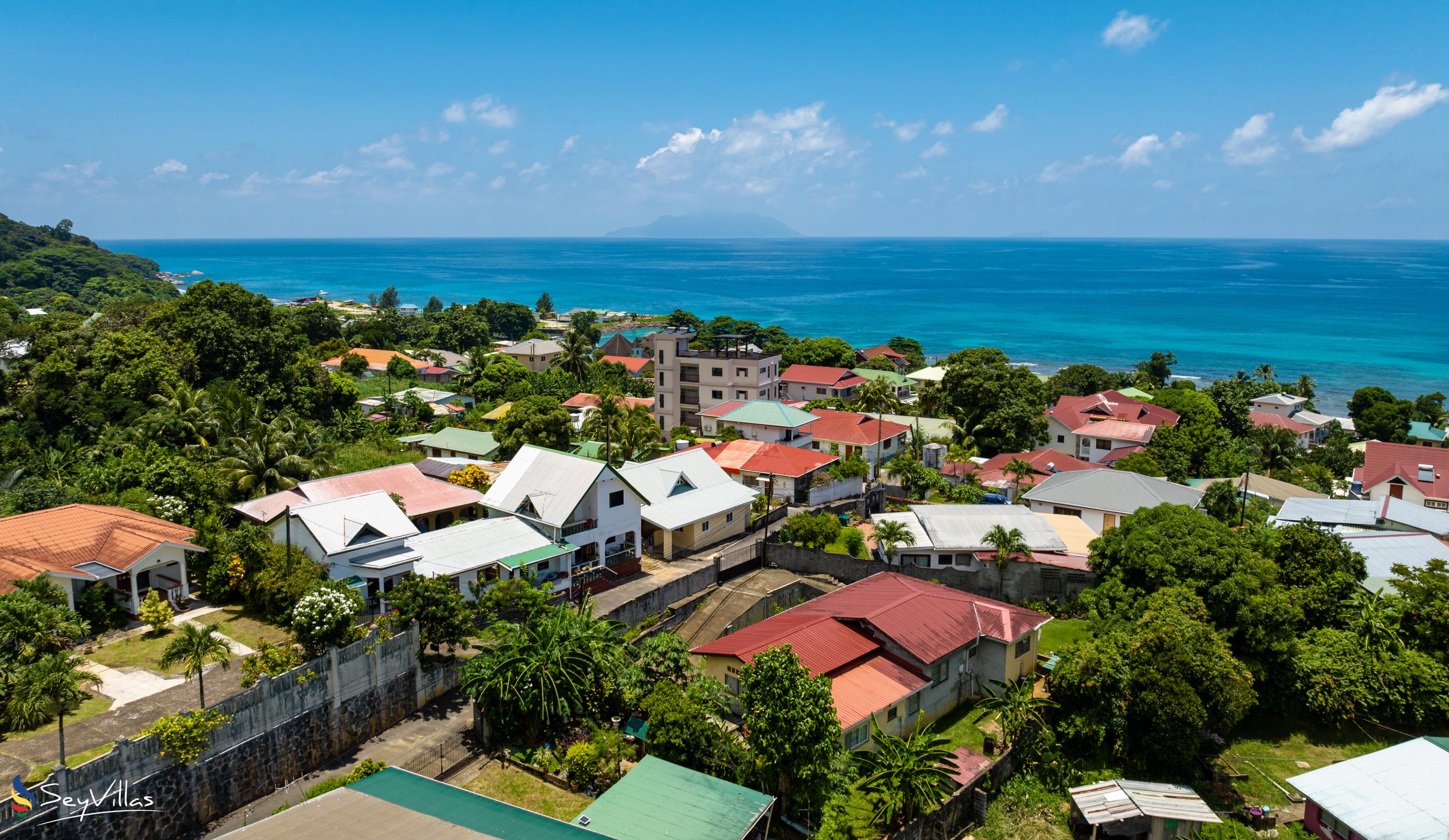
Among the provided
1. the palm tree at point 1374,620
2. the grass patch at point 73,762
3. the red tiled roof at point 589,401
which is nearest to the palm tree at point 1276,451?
the palm tree at point 1374,620

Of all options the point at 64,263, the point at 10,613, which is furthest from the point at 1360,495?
the point at 64,263

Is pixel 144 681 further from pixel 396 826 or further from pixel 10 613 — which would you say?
pixel 396 826

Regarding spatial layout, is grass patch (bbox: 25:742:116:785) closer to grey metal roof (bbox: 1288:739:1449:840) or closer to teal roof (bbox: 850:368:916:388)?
grey metal roof (bbox: 1288:739:1449:840)

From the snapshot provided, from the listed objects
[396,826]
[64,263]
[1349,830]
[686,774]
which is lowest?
[1349,830]

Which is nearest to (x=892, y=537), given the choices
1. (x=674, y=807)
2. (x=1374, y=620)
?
(x=1374, y=620)

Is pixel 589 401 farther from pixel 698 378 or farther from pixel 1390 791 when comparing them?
pixel 1390 791

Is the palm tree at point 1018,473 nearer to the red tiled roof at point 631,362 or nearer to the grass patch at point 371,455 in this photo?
the grass patch at point 371,455
